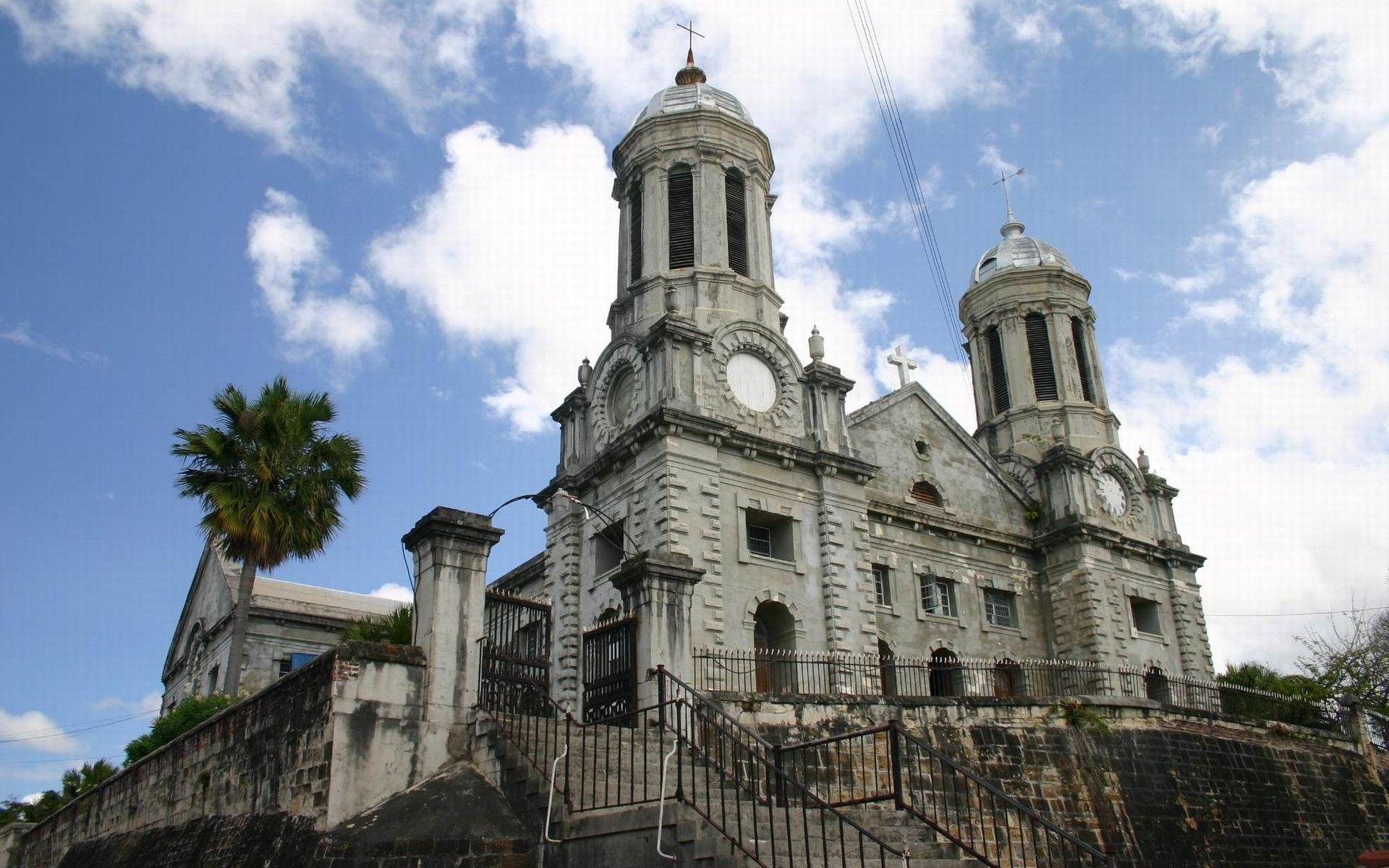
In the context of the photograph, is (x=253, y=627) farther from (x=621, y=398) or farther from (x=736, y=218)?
(x=736, y=218)

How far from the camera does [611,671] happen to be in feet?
50.4

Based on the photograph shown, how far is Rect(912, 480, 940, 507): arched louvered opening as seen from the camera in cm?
2993

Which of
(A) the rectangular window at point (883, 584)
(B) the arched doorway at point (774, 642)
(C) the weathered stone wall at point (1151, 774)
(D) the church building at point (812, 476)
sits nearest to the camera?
(C) the weathered stone wall at point (1151, 774)

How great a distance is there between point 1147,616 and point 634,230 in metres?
18.2

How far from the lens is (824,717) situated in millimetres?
17641

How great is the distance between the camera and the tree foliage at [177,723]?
897 inches

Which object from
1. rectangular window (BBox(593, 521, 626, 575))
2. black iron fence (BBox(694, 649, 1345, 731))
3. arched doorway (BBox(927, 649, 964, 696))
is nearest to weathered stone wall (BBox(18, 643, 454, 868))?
black iron fence (BBox(694, 649, 1345, 731))

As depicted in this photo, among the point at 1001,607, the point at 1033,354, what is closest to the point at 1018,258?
the point at 1033,354

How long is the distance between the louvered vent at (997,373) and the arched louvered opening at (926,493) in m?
7.01

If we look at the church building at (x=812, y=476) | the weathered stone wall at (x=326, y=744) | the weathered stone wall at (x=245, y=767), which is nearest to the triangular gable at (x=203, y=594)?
the church building at (x=812, y=476)

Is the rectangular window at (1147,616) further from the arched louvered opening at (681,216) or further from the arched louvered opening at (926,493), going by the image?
the arched louvered opening at (681,216)

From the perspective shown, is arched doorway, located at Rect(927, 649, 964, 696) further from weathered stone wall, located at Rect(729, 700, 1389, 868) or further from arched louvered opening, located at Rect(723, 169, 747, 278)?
arched louvered opening, located at Rect(723, 169, 747, 278)

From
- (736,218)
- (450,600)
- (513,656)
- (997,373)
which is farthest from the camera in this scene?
(997,373)

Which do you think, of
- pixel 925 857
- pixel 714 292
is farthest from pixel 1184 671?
pixel 925 857
